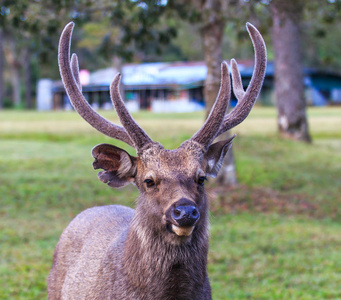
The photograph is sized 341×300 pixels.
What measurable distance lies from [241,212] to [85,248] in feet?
20.5

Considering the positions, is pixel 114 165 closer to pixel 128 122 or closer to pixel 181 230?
pixel 128 122

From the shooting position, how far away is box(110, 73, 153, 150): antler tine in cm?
362

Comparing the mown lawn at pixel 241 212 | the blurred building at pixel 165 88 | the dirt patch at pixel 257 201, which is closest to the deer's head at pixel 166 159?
the mown lawn at pixel 241 212

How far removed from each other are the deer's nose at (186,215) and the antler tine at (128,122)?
73 cm

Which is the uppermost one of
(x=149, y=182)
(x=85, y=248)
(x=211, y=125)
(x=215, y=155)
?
(x=211, y=125)

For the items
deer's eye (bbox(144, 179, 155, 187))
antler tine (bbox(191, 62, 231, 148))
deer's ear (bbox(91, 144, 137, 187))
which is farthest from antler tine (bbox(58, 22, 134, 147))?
antler tine (bbox(191, 62, 231, 148))

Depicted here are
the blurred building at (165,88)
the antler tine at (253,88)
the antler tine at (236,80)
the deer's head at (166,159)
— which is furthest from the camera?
the blurred building at (165,88)

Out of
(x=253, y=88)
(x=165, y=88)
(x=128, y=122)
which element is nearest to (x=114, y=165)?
(x=128, y=122)

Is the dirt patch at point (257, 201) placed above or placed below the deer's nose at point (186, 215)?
below

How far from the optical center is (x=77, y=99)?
3854 millimetres

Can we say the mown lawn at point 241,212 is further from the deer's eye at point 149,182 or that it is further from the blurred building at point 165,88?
the blurred building at point 165,88

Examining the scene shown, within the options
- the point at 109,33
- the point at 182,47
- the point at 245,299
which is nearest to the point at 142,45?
the point at 109,33

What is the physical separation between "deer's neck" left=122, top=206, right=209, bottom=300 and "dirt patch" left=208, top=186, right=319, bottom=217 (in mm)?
6393

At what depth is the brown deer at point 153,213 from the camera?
11.1 feet
